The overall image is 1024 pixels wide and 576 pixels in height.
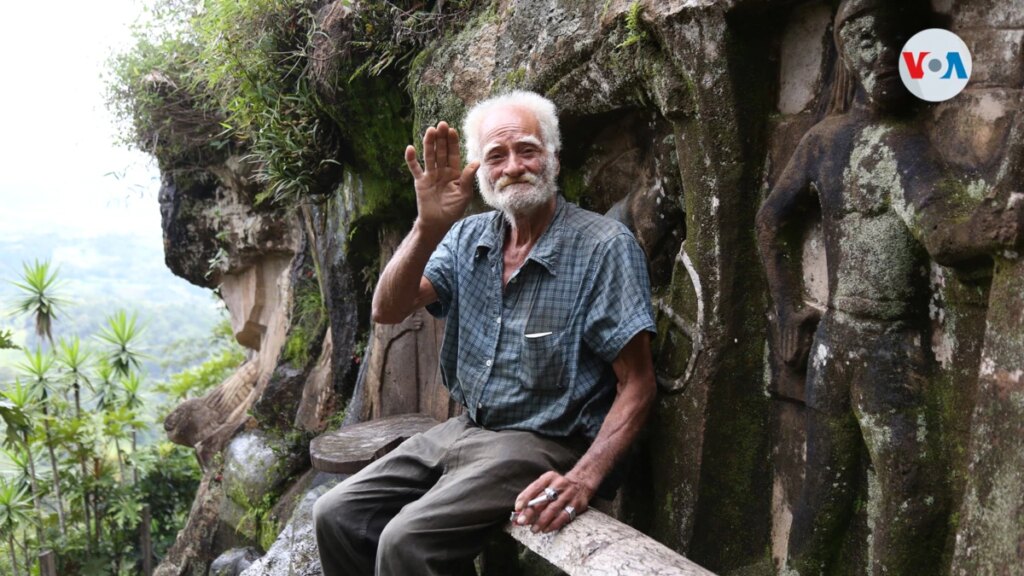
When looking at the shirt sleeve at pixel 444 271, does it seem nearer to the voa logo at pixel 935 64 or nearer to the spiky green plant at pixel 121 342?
the voa logo at pixel 935 64

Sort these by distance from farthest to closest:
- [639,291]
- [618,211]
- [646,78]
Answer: [618,211]
[646,78]
[639,291]

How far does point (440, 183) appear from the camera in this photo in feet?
9.82

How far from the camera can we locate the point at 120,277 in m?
55.3

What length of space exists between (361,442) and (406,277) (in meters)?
1.65

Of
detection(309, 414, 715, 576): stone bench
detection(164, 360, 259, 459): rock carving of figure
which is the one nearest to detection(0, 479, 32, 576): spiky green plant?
detection(164, 360, 259, 459): rock carving of figure

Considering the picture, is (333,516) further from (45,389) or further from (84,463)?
(84,463)

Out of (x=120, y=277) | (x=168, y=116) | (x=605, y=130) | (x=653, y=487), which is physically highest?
(x=168, y=116)

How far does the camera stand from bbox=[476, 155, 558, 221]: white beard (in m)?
2.97

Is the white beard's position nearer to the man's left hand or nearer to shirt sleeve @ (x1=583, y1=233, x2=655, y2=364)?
shirt sleeve @ (x1=583, y1=233, x2=655, y2=364)

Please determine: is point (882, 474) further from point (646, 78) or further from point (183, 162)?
point (183, 162)

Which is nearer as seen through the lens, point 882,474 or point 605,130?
point 882,474

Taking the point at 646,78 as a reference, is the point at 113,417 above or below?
below

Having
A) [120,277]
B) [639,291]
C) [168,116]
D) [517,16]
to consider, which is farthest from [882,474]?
[120,277]

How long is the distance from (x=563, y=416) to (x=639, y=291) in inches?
19.6
